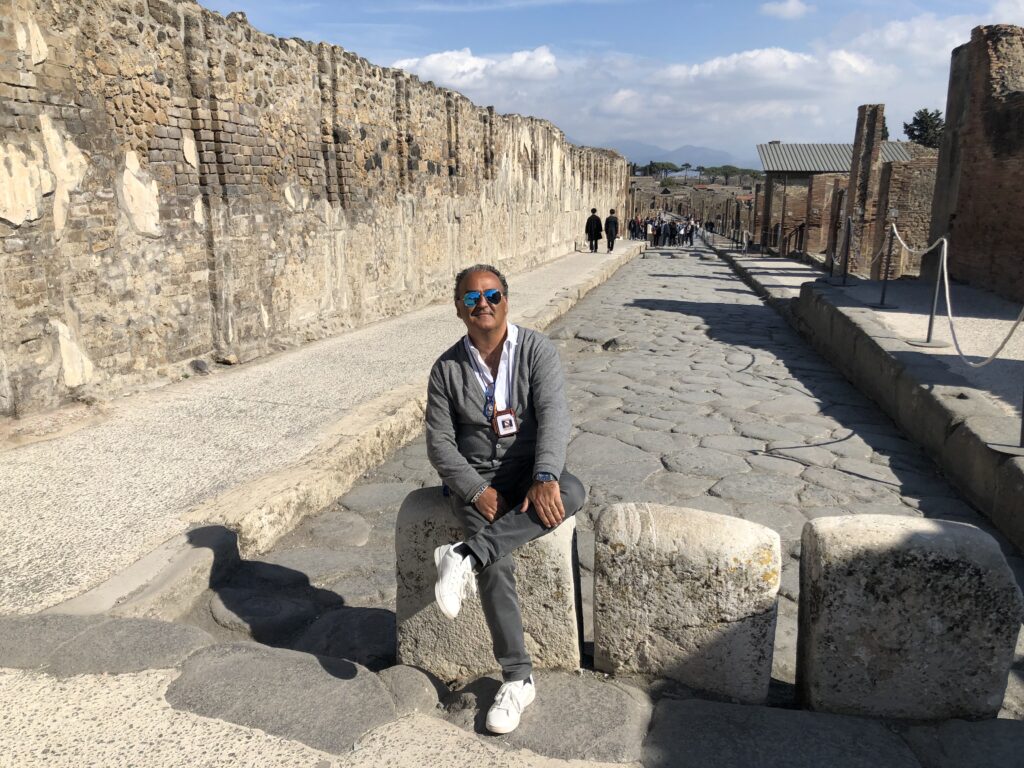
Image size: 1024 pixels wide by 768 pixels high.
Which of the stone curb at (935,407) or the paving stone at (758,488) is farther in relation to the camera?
the paving stone at (758,488)

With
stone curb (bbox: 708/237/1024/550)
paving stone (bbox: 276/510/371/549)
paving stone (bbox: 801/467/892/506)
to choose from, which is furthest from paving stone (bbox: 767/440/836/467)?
paving stone (bbox: 276/510/371/549)

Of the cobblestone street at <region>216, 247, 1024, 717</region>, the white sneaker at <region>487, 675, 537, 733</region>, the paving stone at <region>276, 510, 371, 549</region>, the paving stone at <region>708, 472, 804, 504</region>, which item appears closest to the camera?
the white sneaker at <region>487, 675, 537, 733</region>

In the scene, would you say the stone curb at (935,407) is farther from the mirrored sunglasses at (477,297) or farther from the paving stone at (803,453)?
the mirrored sunglasses at (477,297)

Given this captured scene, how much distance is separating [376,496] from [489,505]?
197 centimetres

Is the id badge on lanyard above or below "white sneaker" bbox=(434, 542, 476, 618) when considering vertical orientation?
above

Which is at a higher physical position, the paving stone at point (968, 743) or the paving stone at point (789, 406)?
the paving stone at point (968, 743)

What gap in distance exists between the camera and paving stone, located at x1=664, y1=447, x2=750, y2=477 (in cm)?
460

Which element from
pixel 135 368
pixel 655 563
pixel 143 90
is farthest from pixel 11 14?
pixel 655 563

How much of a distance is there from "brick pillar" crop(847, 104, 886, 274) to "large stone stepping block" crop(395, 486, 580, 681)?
1727 cm

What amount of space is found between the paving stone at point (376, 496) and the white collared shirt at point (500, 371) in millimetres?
1728

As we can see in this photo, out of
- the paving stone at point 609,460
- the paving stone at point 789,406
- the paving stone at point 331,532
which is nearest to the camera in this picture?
the paving stone at point 331,532

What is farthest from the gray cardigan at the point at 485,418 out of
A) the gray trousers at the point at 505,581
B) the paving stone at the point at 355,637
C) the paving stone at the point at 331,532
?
the paving stone at the point at 331,532

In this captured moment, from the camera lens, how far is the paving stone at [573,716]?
2025 mm

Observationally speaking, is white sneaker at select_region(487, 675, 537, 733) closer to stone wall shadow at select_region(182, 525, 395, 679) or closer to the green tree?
stone wall shadow at select_region(182, 525, 395, 679)
